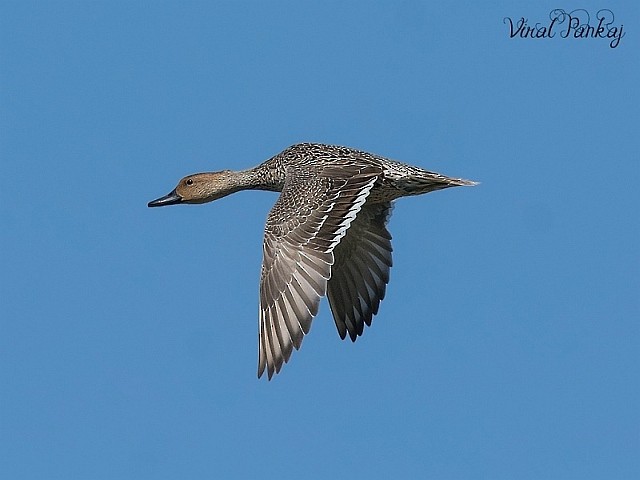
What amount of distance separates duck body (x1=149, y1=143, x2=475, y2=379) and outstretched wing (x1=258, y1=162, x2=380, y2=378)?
0.01 meters

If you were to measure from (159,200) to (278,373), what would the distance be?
4796 mm

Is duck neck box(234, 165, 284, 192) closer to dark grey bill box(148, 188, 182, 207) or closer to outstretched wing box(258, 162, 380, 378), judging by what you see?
Result: dark grey bill box(148, 188, 182, 207)

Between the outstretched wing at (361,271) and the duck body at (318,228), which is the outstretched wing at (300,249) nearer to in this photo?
the duck body at (318,228)

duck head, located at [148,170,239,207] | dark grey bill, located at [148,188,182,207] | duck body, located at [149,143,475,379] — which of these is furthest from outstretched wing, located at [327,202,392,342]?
dark grey bill, located at [148,188,182,207]

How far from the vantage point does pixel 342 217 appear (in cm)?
1468

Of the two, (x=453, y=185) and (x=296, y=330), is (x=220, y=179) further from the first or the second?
(x=296, y=330)

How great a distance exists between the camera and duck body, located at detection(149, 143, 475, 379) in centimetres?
1393

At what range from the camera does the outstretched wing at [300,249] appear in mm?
13789

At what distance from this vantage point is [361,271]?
17125 millimetres

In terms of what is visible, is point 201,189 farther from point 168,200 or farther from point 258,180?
point 258,180

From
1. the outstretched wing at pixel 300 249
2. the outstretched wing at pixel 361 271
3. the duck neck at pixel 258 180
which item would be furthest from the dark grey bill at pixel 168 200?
the outstretched wing at pixel 300 249

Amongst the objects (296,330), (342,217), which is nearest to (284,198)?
(342,217)

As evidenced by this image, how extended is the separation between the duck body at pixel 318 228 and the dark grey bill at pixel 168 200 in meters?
0.01

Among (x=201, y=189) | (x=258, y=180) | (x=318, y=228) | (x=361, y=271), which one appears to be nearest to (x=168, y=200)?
(x=201, y=189)
